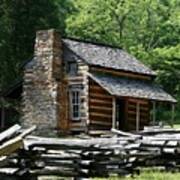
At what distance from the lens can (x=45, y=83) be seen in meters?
35.0

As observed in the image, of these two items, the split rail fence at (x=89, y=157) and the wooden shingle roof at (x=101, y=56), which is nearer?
the split rail fence at (x=89, y=157)

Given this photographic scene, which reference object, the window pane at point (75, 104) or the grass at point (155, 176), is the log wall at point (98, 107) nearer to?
the window pane at point (75, 104)

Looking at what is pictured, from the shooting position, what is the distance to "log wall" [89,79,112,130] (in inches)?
1332

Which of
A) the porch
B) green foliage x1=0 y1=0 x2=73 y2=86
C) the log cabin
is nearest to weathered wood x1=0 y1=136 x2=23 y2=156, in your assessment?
the porch

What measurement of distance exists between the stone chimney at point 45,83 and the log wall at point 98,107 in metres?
1.77

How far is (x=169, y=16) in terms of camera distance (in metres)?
52.8

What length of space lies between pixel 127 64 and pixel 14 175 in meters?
21.6

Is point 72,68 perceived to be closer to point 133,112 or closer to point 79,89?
point 79,89

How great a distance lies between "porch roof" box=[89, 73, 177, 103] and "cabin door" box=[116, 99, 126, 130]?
1175 millimetres

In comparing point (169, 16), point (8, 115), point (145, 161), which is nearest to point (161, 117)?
point (169, 16)

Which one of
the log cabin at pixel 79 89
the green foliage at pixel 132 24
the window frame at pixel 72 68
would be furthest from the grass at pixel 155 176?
the green foliage at pixel 132 24

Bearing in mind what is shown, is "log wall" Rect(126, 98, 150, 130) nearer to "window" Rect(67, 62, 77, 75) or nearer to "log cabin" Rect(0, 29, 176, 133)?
"log cabin" Rect(0, 29, 176, 133)

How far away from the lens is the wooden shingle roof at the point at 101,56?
112 feet

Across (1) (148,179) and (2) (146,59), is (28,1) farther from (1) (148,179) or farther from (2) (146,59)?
(1) (148,179)
